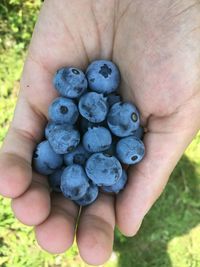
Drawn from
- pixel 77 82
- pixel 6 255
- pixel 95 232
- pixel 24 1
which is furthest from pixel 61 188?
pixel 24 1

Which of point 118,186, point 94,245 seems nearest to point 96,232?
point 94,245

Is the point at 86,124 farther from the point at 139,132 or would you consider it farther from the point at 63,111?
the point at 139,132

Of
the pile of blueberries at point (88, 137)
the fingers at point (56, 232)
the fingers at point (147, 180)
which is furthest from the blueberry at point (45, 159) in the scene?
the fingers at point (147, 180)

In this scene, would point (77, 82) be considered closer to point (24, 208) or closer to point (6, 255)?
point (24, 208)

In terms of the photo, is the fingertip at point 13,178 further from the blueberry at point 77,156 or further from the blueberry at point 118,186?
the blueberry at point 118,186

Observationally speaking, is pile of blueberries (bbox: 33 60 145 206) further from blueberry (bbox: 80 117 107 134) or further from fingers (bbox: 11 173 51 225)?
fingers (bbox: 11 173 51 225)
